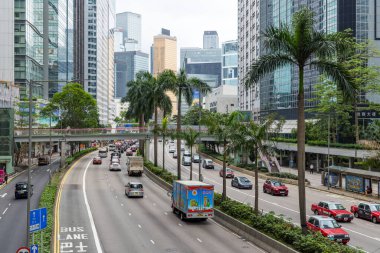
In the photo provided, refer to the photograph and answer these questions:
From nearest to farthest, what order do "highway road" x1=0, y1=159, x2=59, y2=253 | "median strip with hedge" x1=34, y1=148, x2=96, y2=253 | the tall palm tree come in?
"median strip with hedge" x1=34, y1=148, x2=96, y2=253 → "highway road" x1=0, y1=159, x2=59, y2=253 → the tall palm tree

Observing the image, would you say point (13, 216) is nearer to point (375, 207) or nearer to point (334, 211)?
point (334, 211)

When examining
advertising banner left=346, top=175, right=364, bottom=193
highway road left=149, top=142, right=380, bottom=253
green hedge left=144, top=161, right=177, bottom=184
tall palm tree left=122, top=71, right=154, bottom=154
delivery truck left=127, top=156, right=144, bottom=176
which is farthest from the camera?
tall palm tree left=122, top=71, right=154, bottom=154

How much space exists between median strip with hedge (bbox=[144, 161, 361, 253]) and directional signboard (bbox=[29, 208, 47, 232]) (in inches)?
475

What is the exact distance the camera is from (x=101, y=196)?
159 feet

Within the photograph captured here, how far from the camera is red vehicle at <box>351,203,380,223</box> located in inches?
1425

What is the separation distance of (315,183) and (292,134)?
1219 inches

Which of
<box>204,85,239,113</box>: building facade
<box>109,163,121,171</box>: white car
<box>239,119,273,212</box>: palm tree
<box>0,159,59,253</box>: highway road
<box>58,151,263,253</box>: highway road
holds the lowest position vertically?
<box>0,159,59,253</box>: highway road

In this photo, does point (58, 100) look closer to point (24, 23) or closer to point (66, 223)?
point (24, 23)

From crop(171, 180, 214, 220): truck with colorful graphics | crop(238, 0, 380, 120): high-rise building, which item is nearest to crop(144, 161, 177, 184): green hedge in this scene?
crop(238, 0, 380, 120): high-rise building

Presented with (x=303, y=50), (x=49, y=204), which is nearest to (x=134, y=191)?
(x=49, y=204)

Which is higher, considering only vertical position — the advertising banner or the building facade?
the building facade

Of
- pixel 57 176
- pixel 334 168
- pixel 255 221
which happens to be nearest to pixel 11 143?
pixel 57 176

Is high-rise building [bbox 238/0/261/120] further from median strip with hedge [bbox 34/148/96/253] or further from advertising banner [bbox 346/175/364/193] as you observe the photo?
advertising banner [bbox 346/175/364/193]

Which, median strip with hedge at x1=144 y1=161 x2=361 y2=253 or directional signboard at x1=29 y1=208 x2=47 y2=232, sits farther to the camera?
median strip with hedge at x1=144 y1=161 x2=361 y2=253
